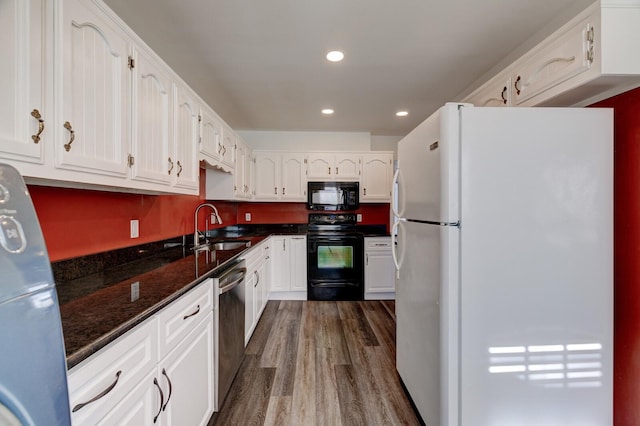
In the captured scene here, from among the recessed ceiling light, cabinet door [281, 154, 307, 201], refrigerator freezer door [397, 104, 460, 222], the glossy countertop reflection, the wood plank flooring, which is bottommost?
the wood plank flooring

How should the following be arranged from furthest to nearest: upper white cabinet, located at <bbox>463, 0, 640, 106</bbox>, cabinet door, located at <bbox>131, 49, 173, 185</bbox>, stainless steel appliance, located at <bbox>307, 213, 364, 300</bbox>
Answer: stainless steel appliance, located at <bbox>307, 213, 364, 300</bbox> < cabinet door, located at <bbox>131, 49, 173, 185</bbox> < upper white cabinet, located at <bbox>463, 0, 640, 106</bbox>

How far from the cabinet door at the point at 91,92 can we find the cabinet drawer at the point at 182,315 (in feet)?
2.13

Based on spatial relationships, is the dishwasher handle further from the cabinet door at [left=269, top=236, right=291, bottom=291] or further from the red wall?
the red wall

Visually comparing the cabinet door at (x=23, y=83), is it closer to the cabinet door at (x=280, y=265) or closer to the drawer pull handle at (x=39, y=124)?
the drawer pull handle at (x=39, y=124)

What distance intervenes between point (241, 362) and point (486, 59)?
122 inches

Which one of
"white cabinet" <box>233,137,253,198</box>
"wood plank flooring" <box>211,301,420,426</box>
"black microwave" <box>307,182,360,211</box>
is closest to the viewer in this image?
"wood plank flooring" <box>211,301,420,426</box>

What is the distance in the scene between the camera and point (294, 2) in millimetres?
1584

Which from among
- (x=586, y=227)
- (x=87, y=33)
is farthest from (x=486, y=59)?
(x=87, y=33)

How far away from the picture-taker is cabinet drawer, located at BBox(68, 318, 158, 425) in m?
0.71

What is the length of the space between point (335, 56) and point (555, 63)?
4.49 ft

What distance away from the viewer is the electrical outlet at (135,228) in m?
1.90

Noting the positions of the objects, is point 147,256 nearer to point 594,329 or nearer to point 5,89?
point 5,89

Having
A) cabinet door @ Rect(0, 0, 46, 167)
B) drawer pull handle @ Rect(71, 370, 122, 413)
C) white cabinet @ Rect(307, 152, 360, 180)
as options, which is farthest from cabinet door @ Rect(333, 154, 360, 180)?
drawer pull handle @ Rect(71, 370, 122, 413)

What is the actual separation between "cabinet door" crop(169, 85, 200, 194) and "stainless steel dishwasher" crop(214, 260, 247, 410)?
0.69 m
